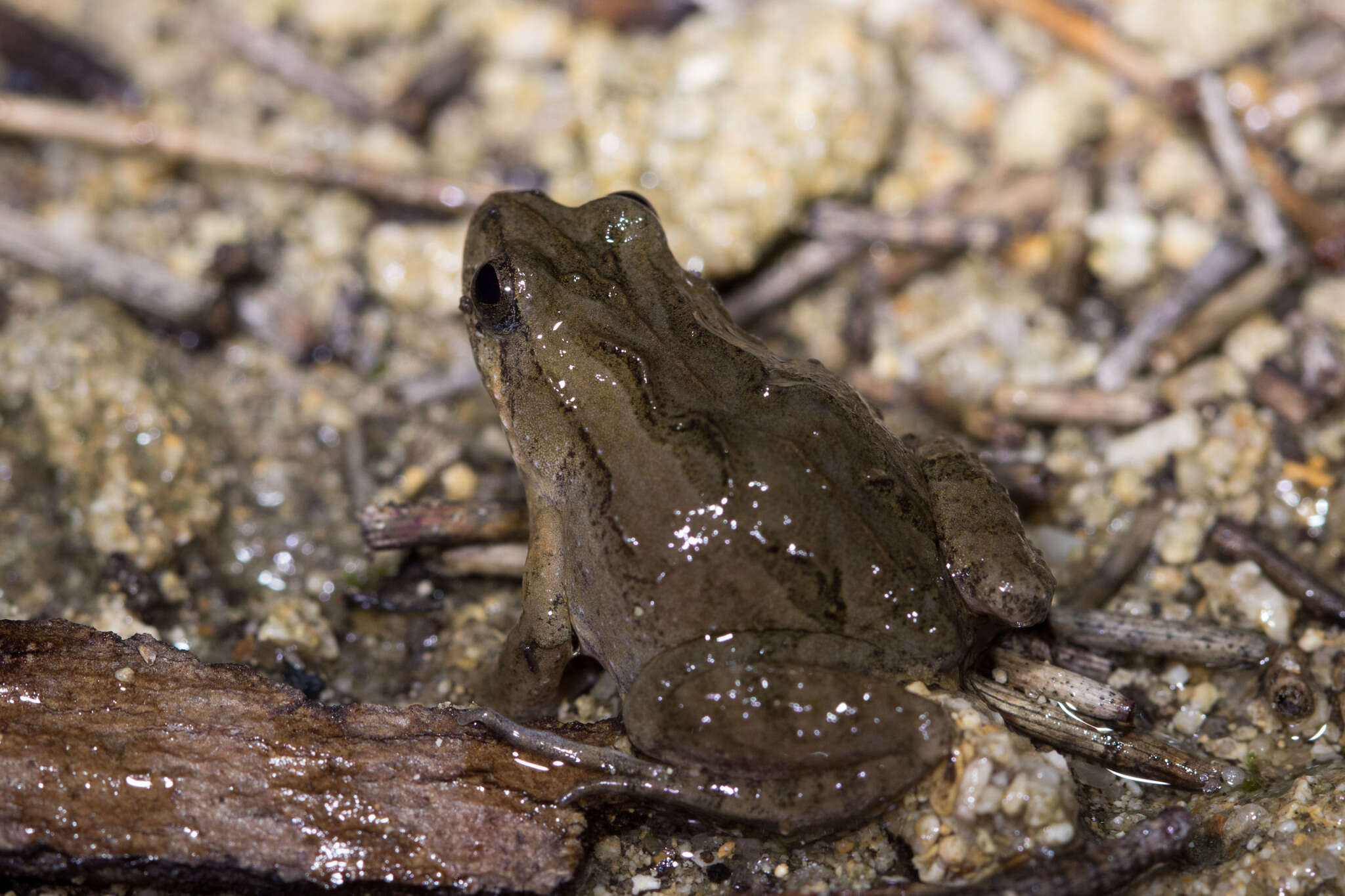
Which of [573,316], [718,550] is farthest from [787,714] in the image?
[573,316]

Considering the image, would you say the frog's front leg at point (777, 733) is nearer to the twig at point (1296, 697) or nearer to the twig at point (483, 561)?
the twig at point (483, 561)

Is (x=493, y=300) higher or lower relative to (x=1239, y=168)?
lower

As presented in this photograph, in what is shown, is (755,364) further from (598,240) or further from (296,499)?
(296,499)

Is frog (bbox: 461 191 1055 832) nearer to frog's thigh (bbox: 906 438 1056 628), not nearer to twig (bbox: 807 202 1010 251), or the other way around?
frog's thigh (bbox: 906 438 1056 628)

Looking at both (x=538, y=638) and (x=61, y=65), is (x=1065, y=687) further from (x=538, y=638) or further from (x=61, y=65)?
(x=61, y=65)

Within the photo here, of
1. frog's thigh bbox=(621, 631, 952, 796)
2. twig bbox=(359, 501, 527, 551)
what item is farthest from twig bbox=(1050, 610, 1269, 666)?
twig bbox=(359, 501, 527, 551)

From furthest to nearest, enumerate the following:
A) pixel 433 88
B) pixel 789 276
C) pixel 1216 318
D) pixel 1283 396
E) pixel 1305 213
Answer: pixel 433 88 < pixel 789 276 < pixel 1305 213 < pixel 1216 318 < pixel 1283 396
